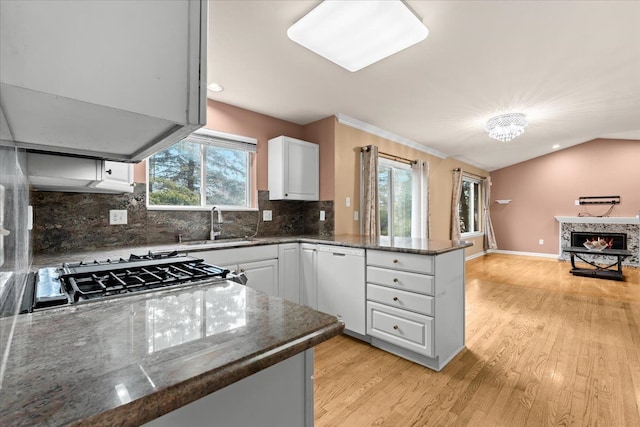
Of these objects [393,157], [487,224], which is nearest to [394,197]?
[393,157]

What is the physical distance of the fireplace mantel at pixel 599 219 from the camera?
19.5 feet

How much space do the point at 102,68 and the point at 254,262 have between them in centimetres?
220

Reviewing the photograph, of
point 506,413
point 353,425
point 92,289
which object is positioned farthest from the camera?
point 506,413

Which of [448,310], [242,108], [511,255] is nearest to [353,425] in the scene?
[448,310]

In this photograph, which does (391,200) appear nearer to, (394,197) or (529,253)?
(394,197)

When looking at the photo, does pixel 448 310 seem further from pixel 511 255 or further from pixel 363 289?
pixel 511 255

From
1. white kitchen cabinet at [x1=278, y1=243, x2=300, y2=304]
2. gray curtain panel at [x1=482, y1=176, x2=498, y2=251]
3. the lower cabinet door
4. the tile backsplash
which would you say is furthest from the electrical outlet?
gray curtain panel at [x1=482, y1=176, x2=498, y2=251]

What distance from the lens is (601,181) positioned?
6.45 m

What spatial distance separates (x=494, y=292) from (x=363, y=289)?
2675 mm

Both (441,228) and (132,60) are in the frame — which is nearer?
(132,60)

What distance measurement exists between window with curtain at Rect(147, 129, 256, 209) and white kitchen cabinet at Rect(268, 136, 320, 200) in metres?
0.26

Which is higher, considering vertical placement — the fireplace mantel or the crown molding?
the crown molding

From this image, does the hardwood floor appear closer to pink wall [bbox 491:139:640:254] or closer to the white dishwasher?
Result: the white dishwasher

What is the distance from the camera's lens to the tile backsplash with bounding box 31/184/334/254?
2.09m
